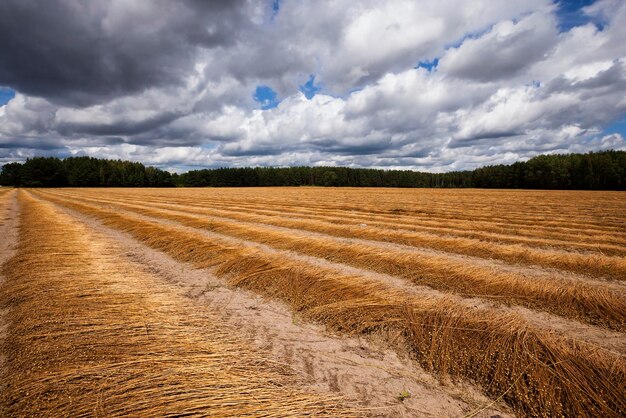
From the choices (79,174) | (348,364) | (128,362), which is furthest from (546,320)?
(79,174)

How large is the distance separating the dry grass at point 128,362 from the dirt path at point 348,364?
0.97ft

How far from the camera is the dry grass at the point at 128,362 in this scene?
8.38 feet

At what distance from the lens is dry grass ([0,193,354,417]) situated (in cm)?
255

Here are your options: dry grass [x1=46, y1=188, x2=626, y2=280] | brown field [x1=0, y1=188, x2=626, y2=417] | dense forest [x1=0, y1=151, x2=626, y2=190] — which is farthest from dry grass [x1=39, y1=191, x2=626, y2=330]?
dense forest [x1=0, y1=151, x2=626, y2=190]

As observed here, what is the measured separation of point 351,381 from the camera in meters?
3.15

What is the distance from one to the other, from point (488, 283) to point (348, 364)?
165 inches

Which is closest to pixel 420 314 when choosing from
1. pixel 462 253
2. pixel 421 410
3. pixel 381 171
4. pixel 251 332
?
pixel 421 410

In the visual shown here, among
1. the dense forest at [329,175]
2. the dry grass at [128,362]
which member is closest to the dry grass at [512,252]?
the dry grass at [128,362]

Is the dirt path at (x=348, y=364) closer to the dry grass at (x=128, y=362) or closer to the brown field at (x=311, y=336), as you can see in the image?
the brown field at (x=311, y=336)

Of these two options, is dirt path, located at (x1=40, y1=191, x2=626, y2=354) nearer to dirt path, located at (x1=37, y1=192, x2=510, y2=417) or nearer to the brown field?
the brown field

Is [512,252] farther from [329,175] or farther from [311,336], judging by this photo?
[329,175]

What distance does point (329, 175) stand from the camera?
485ft

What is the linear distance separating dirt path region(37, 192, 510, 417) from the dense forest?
115926 millimetres

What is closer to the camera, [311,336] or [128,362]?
[128,362]
